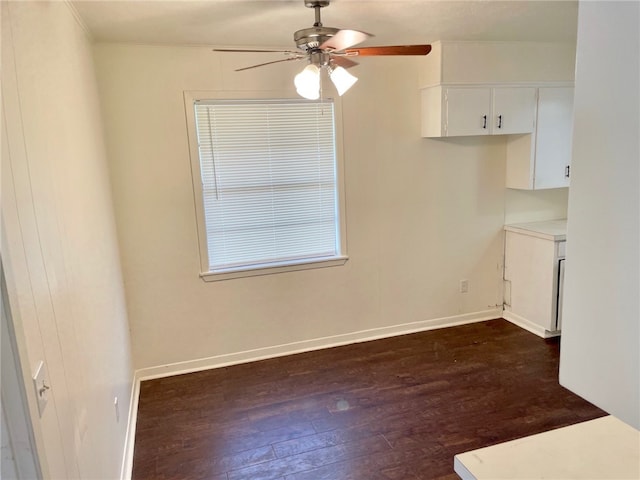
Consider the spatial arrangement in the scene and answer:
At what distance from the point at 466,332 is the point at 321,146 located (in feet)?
6.97

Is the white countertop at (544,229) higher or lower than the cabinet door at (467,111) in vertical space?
lower

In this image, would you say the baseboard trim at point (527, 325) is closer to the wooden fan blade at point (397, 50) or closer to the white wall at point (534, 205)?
the white wall at point (534, 205)

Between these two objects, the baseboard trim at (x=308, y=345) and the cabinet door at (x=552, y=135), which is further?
the cabinet door at (x=552, y=135)

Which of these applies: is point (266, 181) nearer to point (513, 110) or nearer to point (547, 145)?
point (513, 110)

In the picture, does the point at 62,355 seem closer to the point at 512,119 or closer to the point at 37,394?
the point at 37,394

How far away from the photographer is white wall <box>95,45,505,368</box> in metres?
3.12

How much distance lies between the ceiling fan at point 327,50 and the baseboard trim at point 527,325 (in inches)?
110

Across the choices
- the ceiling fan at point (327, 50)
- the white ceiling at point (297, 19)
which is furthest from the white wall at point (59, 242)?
the ceiling fan at point (327, 50)

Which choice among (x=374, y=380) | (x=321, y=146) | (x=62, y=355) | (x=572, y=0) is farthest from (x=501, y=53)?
(x=62, y=355)

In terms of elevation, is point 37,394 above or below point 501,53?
below

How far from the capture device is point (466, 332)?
4023mm

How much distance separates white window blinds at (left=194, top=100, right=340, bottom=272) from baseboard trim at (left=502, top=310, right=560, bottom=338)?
1859 millimetres

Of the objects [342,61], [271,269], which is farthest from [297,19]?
[271,269]

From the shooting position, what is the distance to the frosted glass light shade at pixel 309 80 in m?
2.23
